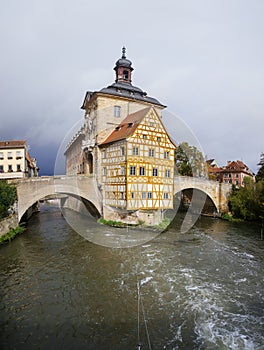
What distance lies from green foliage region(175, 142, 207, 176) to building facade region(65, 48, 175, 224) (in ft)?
40.9

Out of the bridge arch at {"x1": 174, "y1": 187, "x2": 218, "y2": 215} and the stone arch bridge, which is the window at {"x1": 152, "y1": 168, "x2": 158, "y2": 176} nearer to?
the stone arch bridge

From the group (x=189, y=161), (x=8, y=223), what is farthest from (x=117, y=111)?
(x=189, y=161)

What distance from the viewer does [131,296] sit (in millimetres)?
8523

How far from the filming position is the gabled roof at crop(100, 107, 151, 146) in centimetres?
1875

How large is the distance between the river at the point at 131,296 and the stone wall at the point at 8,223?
3.26 ft

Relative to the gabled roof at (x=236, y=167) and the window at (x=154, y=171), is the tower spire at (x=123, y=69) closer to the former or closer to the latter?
the window at (x=154, y=171)

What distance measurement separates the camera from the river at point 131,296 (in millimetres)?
6371

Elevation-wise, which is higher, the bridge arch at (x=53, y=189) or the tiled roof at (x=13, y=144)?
the tiled roof at (x=13, y=144)

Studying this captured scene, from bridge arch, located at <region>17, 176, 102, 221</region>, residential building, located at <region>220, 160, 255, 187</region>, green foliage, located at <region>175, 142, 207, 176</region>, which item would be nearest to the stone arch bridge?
bridge arch, located at <region>17, 176, 102, 221</region>

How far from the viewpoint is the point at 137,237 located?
16.6 metres

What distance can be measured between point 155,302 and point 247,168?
160 feet

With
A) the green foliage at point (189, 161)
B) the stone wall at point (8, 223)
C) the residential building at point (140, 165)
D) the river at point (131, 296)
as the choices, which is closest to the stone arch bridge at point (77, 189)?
the stone wall at point (8, 223)

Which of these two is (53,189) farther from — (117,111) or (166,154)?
(166,154)

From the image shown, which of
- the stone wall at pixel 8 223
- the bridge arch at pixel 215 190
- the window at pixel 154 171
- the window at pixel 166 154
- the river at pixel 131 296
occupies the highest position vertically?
the window at pixel 166 154
